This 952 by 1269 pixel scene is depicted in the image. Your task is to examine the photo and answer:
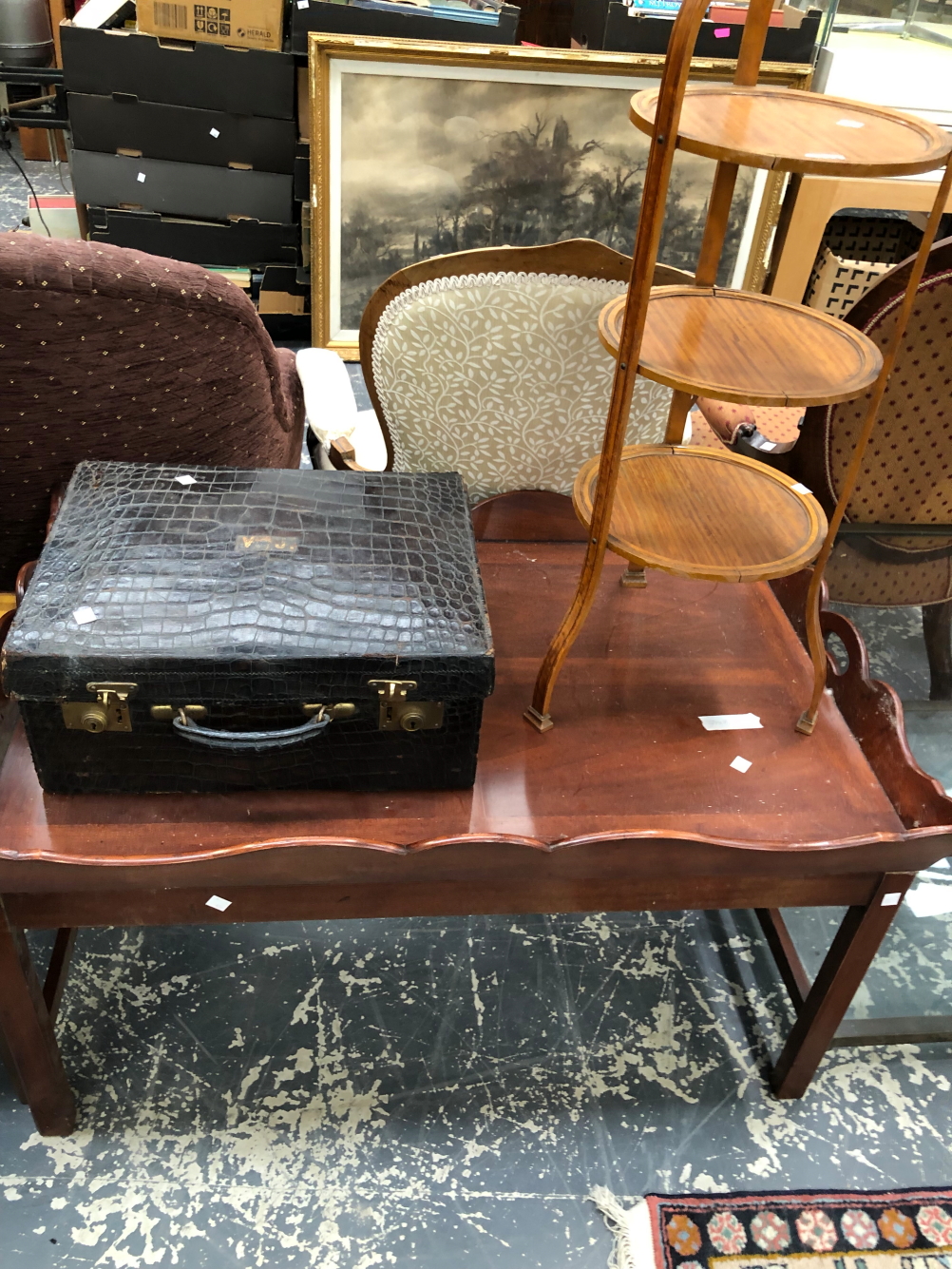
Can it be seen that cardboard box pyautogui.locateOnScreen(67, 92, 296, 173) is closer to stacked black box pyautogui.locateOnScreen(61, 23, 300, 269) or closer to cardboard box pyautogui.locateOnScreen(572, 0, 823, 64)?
stacked black box pyautogui.locateOnScreen(61, 23, 300, 269)

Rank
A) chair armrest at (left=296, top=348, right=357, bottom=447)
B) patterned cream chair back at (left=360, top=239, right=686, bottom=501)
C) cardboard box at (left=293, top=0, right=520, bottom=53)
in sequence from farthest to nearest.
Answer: cardboard box at (left=293, top=0, right=520, bottom=53) < chair armrest at (left=296, top=348, right=357, bottom=447) < patterned cream chair back at (left=360, top=239, right=686, bottom=501)

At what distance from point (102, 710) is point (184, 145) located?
245 cm

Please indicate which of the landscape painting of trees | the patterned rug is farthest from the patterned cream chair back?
the landscape painting of trees

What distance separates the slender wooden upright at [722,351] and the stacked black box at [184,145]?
2.06m

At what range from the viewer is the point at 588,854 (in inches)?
41.3

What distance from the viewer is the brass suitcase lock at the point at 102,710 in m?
0.95

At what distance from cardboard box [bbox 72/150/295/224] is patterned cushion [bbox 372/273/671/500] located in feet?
5.80

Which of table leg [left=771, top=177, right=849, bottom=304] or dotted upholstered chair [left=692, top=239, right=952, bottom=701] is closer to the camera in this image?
dotted upholstered chair [left=692, top=239, right=952, bottom=701]

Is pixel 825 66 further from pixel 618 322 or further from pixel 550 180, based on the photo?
pixel 618 322

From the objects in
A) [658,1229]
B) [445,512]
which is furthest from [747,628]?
[658,1229]

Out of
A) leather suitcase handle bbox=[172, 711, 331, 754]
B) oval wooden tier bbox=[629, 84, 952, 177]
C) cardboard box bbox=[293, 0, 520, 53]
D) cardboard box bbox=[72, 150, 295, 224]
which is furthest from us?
cardboard box bbox=[72, 150, 295, 224]

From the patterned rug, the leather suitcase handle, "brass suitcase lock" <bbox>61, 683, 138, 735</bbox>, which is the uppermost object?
"brass suitcase lock" <bbox>61, 683, 138, 735</bbox>

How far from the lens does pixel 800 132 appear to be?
3.18ft

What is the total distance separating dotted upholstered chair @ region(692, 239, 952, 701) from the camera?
1.41 metres
